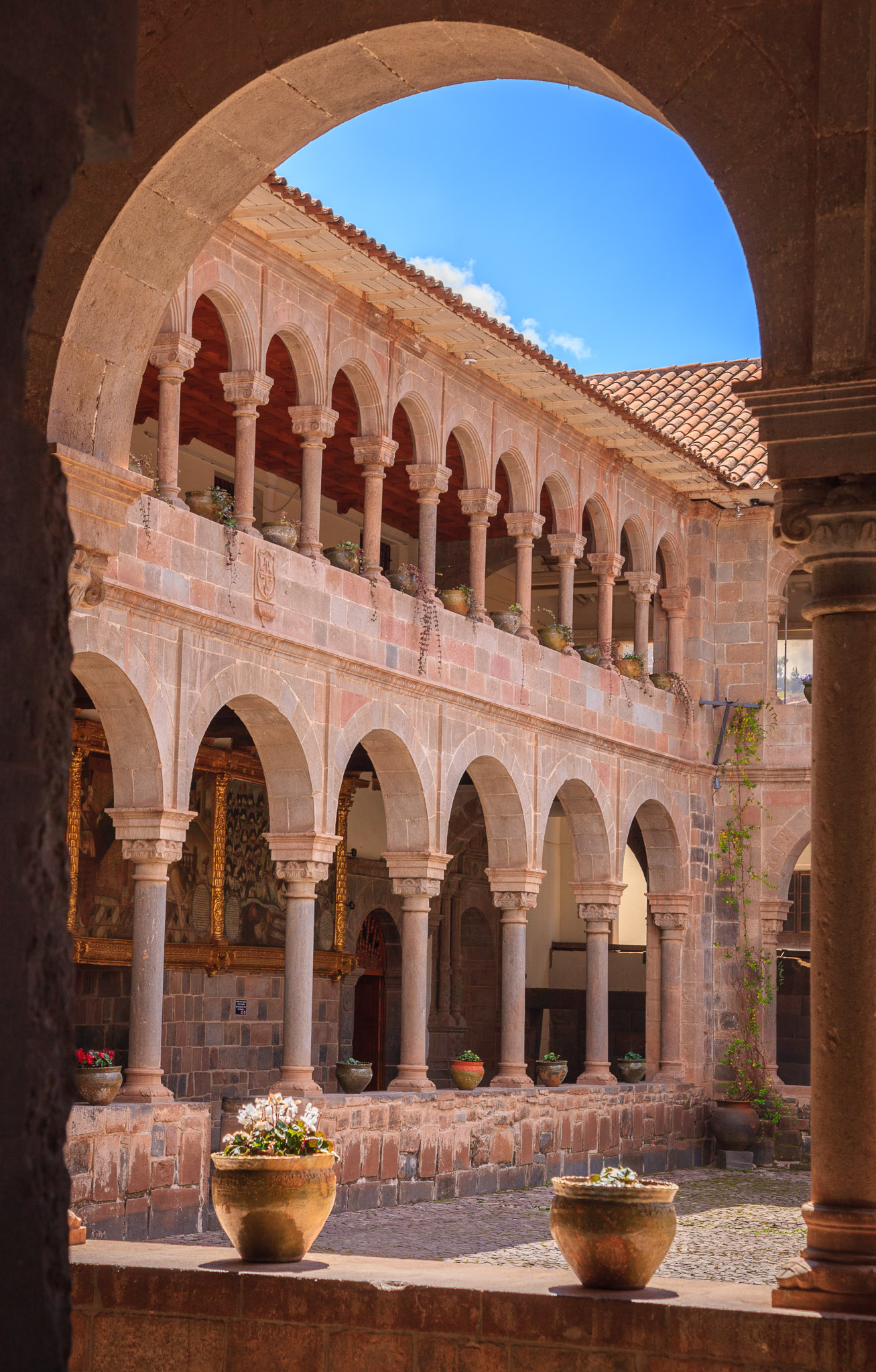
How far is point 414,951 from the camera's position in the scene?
1720 centimetres

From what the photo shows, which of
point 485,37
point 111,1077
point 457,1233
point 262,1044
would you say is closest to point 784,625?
point 262,1044

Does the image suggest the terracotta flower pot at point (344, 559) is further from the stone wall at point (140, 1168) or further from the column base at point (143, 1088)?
the stone wall at point (140, 1168)

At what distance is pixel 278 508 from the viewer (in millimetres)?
20391

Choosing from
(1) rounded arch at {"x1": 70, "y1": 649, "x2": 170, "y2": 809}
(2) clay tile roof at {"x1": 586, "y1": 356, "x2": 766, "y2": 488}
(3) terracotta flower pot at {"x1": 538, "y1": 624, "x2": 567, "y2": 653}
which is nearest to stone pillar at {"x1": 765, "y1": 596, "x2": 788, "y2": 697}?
(2) clay tile roof at {"x1": 586, "y1": 356, "x2": 766, "y2": 488}

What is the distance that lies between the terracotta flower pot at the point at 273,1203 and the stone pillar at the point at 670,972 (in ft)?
52.1

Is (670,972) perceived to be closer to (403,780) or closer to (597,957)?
(597,957)

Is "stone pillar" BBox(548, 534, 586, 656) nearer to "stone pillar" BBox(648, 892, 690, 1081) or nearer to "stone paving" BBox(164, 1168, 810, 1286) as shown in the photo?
"stone pillar" BBox(648, 892, 690, 1081)

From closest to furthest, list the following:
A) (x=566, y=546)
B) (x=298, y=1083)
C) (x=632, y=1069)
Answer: (x=298, y=1083) < (x=566, y=546) < (x=632, y=1069)

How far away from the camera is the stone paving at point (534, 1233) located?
12.7m

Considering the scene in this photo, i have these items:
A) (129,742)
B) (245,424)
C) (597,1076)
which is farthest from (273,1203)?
(597,1076)

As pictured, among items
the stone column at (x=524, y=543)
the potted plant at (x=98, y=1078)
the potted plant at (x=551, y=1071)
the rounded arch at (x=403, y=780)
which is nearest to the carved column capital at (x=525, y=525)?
the stone column at (x=524, y=543)

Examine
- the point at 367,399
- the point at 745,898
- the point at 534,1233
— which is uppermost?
the point at 367,399

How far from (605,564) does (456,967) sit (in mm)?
6560

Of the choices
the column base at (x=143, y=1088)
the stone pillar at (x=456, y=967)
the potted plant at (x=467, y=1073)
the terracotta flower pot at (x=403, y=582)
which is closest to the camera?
the column base at (x=143, y=1088)
